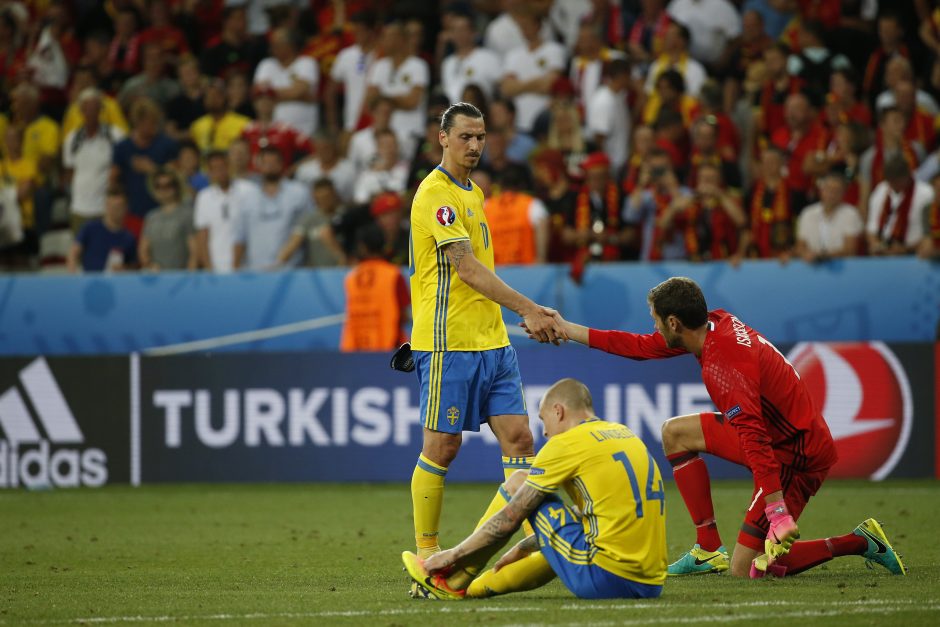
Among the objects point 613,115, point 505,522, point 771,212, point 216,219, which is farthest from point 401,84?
point 505,522

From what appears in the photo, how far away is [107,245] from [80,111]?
106 inches

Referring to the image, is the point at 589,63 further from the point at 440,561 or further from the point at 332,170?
the point at 440,561

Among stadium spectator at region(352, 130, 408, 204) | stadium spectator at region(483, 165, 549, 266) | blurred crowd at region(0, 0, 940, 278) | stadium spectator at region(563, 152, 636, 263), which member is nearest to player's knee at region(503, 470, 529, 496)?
blurred crowd at region(0, 0, 940, 278)

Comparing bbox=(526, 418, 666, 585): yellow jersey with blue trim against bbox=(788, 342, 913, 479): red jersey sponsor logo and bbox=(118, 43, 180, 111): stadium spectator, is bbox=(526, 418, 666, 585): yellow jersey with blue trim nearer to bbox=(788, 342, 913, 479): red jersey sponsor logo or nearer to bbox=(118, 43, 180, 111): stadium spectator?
bbox=(788, 342, 913, 479): red jersey sponsor logo

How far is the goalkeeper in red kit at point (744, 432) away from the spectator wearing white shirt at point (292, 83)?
1084cm

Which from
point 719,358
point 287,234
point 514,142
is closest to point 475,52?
point 514,142

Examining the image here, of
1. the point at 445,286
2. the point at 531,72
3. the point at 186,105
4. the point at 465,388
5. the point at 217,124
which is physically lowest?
the point at 465,388

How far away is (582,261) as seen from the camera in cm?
1364

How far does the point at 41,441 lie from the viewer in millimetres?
13875

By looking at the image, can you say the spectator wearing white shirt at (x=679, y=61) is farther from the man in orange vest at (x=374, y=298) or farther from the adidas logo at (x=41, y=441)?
the adidas logo at (x=41, y=441)

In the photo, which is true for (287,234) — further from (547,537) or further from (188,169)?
(547,537)

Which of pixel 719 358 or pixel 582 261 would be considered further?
pixel 582 261

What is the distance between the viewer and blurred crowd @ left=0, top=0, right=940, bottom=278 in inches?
554

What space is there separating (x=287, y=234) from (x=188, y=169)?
2.04m
